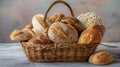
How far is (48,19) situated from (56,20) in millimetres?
37

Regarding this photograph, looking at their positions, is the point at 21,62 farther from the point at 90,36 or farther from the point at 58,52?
the point at 90,36

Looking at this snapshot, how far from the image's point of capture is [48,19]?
1.21 m

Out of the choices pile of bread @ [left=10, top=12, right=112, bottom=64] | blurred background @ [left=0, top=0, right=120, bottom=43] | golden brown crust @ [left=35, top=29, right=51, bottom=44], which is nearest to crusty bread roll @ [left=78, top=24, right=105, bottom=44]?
pile of bread @ [left=10, top=12, right=112, bottom=64]

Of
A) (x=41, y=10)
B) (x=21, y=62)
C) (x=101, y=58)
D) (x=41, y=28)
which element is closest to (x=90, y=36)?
(x=101, y=58)

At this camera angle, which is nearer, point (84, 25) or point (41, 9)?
point (84, 25)

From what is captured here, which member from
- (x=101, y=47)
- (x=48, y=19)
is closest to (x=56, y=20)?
(x=48, y=19)

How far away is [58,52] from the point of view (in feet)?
Result: 3.65

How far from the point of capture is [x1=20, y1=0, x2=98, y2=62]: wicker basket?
110cm

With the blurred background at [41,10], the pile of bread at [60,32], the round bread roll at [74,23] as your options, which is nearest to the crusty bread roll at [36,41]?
the pile of bread at [60,32]

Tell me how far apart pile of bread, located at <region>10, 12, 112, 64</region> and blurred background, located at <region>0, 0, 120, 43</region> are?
55cm

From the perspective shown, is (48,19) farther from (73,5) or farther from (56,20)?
(73,5)

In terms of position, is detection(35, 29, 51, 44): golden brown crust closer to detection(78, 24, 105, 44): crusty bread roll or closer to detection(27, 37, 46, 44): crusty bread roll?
detection(27, 37, 46, 44): crusty bread roll

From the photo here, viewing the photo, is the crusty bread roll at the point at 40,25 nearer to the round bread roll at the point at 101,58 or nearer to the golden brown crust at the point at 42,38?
the golden brown crust at the point at 42,38

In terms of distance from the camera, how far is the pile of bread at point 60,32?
1.09 metres
